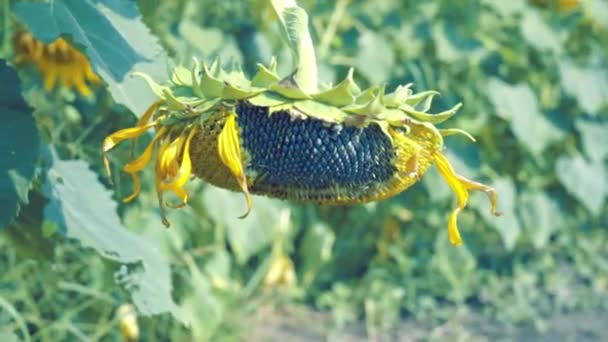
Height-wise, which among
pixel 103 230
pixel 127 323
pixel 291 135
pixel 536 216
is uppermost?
pixel 291 135

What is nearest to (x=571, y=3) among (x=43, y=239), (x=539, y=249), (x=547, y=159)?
(x=547, y=159)

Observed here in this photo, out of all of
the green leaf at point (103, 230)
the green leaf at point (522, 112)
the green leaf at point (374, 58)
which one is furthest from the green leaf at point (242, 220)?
the green leaf at point (103, 230)

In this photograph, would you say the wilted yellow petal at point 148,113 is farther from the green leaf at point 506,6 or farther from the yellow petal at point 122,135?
the green leaf at point 506,6

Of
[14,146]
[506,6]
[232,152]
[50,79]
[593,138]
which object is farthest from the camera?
[593,138]

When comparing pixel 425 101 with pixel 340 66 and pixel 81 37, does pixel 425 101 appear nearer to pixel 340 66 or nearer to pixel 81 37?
pixel 81 37

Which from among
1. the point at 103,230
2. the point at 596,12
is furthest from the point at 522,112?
the point at 103,230

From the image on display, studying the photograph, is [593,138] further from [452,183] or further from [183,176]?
[183,176]
